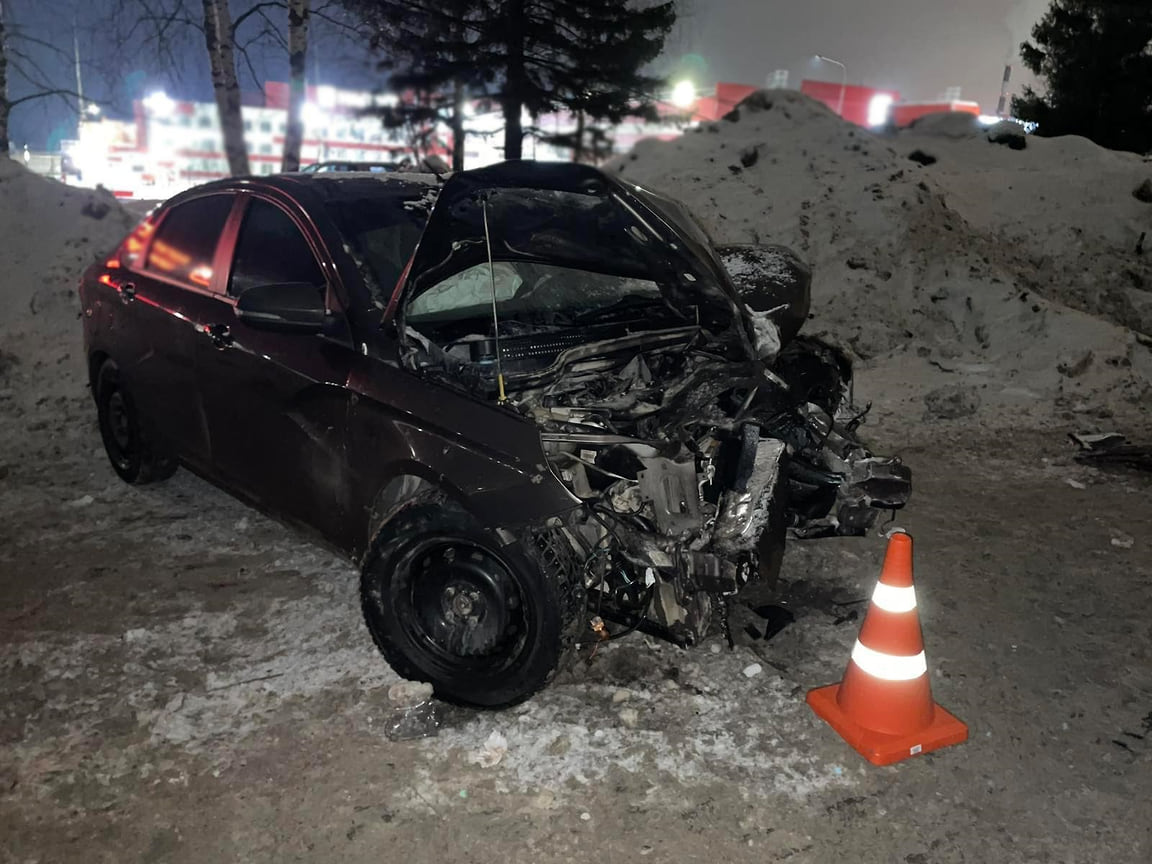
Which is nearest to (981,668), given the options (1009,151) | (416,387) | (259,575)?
(416,387)

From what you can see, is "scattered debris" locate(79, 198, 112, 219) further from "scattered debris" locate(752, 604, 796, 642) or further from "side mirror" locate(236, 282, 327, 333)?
"scattered debris" locate(752, 604, 796, 642)

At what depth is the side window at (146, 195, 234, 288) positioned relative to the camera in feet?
13.4

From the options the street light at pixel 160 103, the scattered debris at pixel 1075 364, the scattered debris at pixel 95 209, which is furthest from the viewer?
the street light at pixel 160 103

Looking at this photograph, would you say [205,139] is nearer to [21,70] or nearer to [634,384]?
[21,70]

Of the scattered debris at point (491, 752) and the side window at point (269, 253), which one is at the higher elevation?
the side window at point (269, 253)

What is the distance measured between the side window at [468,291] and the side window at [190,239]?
4.07 ft

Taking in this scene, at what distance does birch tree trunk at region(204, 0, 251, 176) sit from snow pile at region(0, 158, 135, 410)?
283 cm

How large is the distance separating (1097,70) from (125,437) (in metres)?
19.4

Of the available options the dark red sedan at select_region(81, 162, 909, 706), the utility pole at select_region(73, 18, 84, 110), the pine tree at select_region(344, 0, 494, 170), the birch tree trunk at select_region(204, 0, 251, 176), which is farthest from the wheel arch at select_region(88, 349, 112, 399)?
the utility pole at select_region(73, 18, 84, 110)

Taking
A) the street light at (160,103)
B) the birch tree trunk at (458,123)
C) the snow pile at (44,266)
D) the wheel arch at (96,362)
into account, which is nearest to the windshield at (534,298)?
the wheel arch at (96,362)

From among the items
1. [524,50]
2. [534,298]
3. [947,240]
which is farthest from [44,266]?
[947,240]

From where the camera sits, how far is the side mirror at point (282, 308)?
3186 millimetres

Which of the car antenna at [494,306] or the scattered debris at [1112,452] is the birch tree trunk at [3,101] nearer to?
the car antenna at [494,306]

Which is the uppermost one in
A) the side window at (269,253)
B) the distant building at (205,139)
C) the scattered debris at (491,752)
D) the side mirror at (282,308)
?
the distant building at (205,139)
